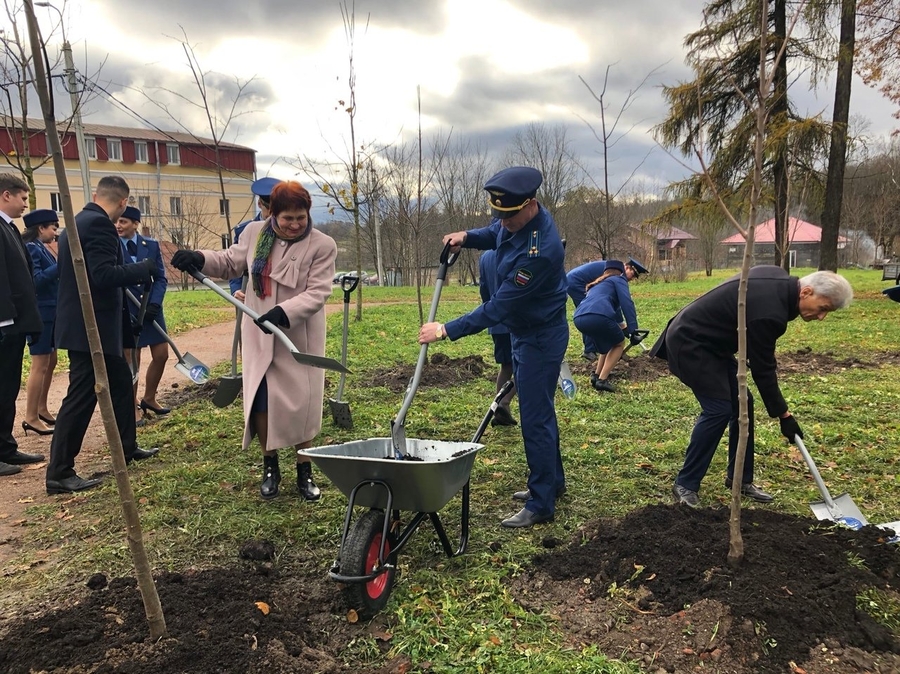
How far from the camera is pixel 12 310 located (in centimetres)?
426

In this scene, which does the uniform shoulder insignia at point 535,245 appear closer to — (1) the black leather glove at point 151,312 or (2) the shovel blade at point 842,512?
(2) the shovel blade at point 842,512

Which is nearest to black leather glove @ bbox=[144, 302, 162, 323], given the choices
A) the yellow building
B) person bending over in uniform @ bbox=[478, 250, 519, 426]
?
person bending over in uniform @ bbox=[478, 250, 519, 426]

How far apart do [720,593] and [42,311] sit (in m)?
5.82

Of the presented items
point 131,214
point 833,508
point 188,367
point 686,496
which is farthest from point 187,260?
point 833,508

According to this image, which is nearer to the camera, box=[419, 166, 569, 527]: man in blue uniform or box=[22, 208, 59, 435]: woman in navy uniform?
box=[419, 166, 569, 527]: man in blue uniform

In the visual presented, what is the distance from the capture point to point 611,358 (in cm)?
682

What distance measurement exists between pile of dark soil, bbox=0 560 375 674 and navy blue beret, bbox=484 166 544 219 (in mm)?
2080

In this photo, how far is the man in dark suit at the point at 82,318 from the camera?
3.79 m

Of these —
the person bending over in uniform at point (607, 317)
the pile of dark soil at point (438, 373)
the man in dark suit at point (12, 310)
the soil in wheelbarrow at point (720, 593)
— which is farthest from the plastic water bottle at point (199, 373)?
the person bending over in uniform at point (607, 317)

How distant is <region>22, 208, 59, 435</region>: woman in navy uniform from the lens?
5.21m

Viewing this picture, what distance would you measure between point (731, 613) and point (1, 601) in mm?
3101

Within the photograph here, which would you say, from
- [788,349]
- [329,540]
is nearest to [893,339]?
[788,349]

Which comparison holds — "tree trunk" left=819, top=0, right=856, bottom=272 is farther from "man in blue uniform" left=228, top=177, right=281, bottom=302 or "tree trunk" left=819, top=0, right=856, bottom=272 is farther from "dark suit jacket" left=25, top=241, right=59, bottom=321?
"dark suit jacket" left=25, top=241, right=59, bottom=321

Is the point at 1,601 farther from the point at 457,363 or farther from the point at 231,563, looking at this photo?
the point at 457,363
